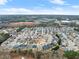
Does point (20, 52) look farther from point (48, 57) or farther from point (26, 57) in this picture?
point (48, 57)

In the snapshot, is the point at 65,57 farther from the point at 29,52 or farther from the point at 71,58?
the point at 29,52

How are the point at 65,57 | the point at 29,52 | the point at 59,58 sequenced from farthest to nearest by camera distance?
the point at 29,52
the point at 65,57
the point at 59,58

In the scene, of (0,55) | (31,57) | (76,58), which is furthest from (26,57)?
(76,58)

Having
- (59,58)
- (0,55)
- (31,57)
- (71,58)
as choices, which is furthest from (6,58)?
(71,58)

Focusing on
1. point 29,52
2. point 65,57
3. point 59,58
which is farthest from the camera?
point 29,52

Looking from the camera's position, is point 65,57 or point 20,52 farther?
point 20,52

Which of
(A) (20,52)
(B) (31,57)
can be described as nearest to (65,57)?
(B) (31,57)

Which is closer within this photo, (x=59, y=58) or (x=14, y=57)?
(x=59, y=58)

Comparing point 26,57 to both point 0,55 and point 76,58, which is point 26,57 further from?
point 76,58
